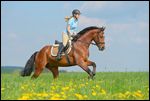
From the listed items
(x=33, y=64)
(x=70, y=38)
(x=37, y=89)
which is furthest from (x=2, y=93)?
(x=33, y=64)

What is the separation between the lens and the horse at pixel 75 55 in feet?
64.2

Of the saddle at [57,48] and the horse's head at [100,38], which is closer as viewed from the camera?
the saddle at [57,48]

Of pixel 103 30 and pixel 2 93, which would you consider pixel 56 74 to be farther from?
pixel 2 93

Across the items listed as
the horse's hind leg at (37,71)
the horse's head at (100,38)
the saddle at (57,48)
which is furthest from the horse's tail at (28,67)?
the horse's head at (100,38)

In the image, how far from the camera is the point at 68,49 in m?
20.0

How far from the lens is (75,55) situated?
64.6ft

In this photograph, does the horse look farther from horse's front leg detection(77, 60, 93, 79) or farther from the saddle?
the saddle

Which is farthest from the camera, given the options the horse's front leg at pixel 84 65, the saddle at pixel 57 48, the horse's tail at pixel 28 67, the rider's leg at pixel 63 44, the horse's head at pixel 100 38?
the horse's tail at pixel 28 67

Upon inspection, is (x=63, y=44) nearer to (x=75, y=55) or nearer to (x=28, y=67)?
(x=75, y=55)

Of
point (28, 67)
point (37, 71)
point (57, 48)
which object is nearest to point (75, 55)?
point (57, 48)

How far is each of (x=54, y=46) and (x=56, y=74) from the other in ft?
4.31

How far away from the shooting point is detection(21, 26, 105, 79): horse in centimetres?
1958

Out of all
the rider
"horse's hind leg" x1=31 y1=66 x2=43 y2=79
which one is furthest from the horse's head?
"horse's hind leg" x1=31 y1=66 x2=43 y2=79

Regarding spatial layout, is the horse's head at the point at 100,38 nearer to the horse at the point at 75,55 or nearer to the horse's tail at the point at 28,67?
the horse at the point at 75,55
